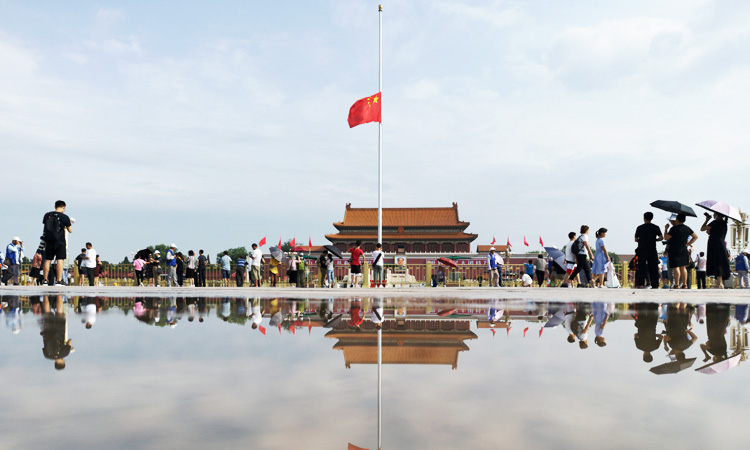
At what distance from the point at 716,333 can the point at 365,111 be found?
16.9 metres

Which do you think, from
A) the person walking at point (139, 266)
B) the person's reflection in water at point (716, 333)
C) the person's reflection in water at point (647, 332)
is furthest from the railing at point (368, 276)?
the person's reflection in water at point (647, 332)

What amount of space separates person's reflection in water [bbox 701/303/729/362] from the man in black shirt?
5017mm

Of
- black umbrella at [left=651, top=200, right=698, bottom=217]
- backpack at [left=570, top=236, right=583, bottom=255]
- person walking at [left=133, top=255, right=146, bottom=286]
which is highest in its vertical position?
black umbrella at [left=651, top=200, right=698, bottom=217]

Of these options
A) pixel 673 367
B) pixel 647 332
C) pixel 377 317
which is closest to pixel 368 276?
pixel 377 317

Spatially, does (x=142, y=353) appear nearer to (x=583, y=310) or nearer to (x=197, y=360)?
(x=197, y=360)

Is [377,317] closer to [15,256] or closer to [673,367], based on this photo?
[673,367]

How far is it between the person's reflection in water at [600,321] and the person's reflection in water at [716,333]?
0.62 metres

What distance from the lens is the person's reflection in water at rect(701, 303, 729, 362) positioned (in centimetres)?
328

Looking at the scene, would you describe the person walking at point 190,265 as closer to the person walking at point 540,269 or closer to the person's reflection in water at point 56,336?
the person's reflection in water at point 56,336

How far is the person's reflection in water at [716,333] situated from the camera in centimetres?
328

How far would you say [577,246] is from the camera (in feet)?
42.3

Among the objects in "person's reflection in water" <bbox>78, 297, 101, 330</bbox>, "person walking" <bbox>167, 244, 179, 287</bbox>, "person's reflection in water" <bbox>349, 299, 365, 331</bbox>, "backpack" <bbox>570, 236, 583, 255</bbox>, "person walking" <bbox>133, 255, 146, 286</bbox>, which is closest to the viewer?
"person's reflection in water" <bbox>349, 299, 365, 331</bbox>

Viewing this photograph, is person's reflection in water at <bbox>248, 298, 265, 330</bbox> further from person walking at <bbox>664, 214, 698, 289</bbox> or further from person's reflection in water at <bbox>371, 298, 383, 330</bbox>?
person walking at <bbox>664, 214, 698, 289</bbox>

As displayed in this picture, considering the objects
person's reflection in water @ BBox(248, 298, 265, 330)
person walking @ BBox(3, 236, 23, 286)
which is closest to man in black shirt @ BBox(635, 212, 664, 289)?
person's reflection in water @ BBox(248, 298, 265, 330)
